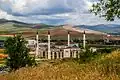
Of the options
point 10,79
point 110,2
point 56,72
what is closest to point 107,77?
point 56,72

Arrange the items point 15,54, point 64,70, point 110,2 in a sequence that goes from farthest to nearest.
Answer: point 15,54 → point 110,2 → point 64,70

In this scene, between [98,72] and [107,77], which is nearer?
[107,77]

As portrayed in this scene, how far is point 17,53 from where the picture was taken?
10512 centimetres

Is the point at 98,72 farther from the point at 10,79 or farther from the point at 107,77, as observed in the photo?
the point at 10,79

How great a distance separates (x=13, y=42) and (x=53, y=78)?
84.7 meters

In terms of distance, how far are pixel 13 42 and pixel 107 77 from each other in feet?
286

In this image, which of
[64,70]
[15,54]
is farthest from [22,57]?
[64,70]

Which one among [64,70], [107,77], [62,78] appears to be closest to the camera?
[107,77]

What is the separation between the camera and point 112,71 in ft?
75.4

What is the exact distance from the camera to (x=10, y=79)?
1019 inches

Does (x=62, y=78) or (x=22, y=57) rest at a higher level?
(x=62, y=78)

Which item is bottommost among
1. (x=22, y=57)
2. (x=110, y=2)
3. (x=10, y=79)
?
(x=22, y=57)

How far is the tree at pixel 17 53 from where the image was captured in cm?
10088

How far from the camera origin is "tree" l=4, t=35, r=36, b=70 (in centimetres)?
10088
